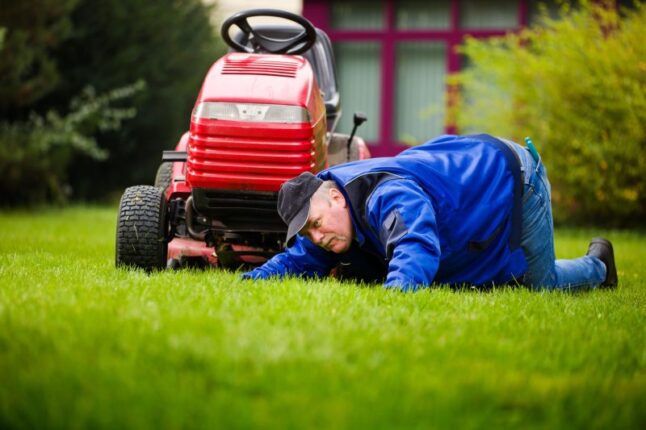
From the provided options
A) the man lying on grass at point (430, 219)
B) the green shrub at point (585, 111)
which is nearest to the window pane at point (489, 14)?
the green shrub at point (585, 111)

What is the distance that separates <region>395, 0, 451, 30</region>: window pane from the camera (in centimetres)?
1515

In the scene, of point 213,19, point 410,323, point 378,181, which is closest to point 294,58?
point 378,181

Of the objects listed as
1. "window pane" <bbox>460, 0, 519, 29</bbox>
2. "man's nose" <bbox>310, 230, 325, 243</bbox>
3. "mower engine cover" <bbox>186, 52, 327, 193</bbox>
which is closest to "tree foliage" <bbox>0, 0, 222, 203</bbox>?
"window pane" <bbox>460, 0, 519, 29</bbox>

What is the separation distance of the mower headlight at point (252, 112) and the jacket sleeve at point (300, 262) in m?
0.66

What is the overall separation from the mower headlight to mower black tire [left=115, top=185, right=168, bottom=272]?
0.56 m

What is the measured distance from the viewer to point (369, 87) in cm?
1557

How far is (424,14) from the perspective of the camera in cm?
1518

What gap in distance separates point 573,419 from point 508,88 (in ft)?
34.3

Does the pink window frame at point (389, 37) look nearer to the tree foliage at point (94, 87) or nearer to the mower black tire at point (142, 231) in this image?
the tree foliage at point (94, 87)

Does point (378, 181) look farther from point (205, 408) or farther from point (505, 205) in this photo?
point (205, 408)

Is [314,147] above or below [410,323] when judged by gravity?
above

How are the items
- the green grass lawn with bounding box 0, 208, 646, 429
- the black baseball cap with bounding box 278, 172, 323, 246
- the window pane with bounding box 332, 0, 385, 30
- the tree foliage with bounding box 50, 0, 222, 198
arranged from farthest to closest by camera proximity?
the window pane with bounding box 332, 0, 385, 30, the tree foliage with bounding box 50, 0, 222, 198, the black baseball cap with bounding box 278, 172, 323, 246, the green grass lawn with bounding box 0, 208, 646, 429

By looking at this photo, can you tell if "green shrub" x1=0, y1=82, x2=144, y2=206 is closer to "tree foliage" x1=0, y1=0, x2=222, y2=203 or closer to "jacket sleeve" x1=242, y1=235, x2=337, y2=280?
"tree foliage" x1=0, y1=0, x2=222, y2=203

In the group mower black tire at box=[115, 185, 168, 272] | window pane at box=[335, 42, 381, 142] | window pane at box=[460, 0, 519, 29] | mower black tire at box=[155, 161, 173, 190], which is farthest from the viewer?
window pane at box=[335, 42, 381, 142]
